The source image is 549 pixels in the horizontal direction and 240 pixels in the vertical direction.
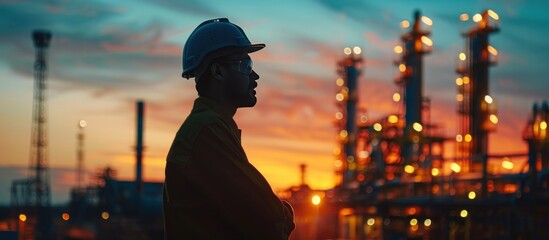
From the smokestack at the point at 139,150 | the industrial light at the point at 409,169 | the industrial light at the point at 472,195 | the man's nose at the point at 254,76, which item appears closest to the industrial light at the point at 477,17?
the industrial light at the point at 409,169

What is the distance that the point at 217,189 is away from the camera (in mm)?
2412

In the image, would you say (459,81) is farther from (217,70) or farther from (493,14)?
(217,70)

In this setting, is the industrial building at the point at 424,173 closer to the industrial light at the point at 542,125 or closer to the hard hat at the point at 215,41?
the industrial light at the point at 542,125

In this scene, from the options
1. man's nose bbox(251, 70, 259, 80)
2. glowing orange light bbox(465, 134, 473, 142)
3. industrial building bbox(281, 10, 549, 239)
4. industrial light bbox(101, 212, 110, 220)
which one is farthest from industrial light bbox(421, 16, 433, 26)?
man's nose bbox(251, 70, 259, 80)

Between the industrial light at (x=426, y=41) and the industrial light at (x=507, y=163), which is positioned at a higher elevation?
the industrial light at (x=426, y=41)

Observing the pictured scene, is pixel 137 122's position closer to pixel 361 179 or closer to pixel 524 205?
pixel 361 179

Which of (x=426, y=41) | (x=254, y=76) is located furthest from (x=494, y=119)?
(x=254, y=76)

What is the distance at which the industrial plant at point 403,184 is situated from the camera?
3266 cm

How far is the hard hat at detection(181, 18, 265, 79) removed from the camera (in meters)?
2.61

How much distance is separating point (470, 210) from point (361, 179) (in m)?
24.3

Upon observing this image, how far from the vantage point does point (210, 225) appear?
2.46 m

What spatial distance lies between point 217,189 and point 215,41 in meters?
0.44

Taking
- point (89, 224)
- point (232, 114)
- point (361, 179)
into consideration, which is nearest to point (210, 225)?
point (232, 114)

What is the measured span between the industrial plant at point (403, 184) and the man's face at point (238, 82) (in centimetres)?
2620
